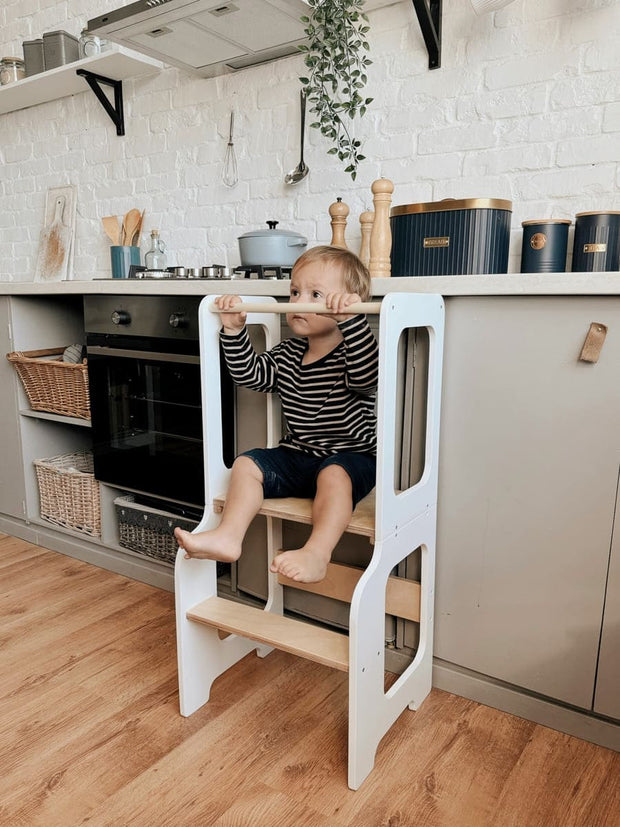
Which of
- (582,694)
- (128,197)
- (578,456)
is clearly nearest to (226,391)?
(578,456)

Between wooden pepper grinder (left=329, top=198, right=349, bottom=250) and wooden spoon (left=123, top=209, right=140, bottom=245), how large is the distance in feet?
3.52

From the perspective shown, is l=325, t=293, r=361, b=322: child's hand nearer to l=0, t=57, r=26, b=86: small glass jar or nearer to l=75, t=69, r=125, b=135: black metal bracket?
l=75, t=69, r=125, b=135: black metal bracket

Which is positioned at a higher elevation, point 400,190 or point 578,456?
point 400,190

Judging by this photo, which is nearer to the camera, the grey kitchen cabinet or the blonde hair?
the blonde hair

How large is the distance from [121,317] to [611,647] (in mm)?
1513

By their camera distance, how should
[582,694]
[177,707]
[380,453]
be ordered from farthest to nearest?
[177,707] < [582,694] < [380,453]

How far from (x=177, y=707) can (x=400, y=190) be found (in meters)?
1.52

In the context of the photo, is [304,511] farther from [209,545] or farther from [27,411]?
[27,411]

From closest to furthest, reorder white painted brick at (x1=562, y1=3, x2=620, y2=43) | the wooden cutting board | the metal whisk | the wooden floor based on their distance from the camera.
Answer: the wooden floor, white painted brick at (x1=562, y1=3, x2=620, y2=43), the metal whisk, the wooden cutting board

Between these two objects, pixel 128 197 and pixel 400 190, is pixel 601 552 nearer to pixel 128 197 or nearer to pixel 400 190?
pixel 400 190

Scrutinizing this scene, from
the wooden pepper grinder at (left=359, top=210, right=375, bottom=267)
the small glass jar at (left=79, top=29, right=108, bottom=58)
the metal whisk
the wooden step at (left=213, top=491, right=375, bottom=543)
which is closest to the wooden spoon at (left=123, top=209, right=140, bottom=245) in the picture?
the metal whisk

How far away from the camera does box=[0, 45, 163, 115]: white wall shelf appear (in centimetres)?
239

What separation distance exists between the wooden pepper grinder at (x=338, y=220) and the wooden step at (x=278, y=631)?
41.2 inches

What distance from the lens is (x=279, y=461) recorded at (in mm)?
1492
